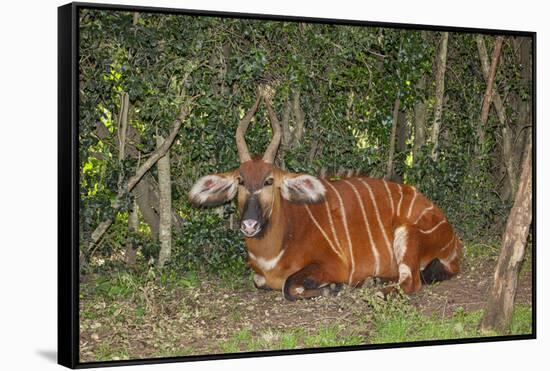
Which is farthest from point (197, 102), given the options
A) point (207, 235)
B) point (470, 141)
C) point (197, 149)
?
point (470, 141)

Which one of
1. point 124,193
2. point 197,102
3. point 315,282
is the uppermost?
point 197,102

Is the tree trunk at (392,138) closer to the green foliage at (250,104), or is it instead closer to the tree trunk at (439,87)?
the green foliage at (250,104)

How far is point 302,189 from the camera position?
990 centimetres

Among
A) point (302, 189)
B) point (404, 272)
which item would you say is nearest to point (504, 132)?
point (404, 272)

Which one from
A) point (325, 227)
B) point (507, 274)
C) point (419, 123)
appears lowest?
point (507, 274)

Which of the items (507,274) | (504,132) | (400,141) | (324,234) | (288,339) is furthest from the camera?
(504,132)

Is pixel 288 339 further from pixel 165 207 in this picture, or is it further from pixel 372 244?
pixel 165 207

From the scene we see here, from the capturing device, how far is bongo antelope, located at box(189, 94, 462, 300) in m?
9.69

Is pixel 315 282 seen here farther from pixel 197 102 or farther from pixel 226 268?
pixel 197 102

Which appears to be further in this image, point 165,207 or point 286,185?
point 286,185

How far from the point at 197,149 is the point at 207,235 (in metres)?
0.65

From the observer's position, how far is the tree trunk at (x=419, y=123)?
10.4m

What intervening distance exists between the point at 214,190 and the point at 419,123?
184 centimetres

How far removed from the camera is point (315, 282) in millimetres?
9852
